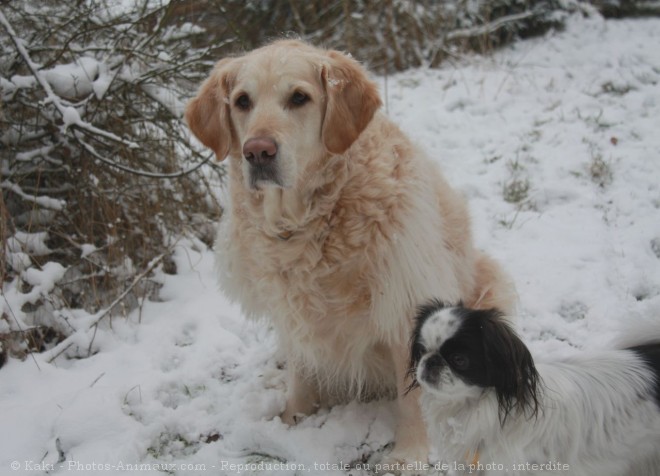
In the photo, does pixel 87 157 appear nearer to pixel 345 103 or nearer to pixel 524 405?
pixel 345 103

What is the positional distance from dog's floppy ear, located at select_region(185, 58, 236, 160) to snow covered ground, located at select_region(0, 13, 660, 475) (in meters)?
1.29

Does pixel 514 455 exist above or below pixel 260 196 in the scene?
below

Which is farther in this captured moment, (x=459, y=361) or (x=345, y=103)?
(x=345, y=103)

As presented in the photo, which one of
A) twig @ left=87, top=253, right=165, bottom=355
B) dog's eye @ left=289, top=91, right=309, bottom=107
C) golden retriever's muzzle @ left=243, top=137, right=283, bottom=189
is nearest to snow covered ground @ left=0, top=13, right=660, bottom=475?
twig @ left=87, top=253, right=165, bottom=355

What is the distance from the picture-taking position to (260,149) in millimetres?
2432

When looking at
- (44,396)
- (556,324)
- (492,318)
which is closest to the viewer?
(492,318)

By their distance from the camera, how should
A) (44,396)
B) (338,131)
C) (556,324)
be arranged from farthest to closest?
(556,324) → (44,396) → (338,131)

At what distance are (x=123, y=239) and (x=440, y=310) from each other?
2691mm

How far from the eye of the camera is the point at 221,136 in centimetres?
280

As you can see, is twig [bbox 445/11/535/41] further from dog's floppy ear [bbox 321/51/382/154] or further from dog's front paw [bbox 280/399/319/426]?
dog's front paw [bbox 280/399/319/426]

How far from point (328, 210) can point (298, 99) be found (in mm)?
509

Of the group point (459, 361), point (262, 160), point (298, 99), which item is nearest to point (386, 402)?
point (459, 361)

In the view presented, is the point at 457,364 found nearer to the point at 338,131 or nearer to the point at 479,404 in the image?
the point at 479,404

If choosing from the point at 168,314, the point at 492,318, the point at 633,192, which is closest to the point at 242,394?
the point at 168,314
